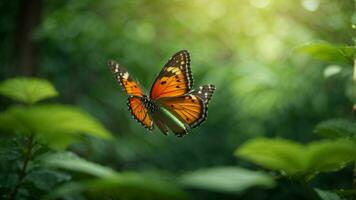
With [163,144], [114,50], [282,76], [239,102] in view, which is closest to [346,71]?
[282,76]

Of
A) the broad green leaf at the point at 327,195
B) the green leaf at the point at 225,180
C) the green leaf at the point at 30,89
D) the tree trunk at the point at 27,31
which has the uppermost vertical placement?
the tree trunk at the point at 27,31

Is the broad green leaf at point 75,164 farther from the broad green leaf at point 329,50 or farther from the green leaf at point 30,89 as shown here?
the broad green leaf at point 329,50

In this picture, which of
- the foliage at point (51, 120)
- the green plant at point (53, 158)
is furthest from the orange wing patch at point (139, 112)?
the foliage at point (51, 120)

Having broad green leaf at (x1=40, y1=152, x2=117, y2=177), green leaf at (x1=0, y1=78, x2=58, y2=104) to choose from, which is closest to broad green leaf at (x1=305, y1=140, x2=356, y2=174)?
broad green leaf at (x1=40, y1=152, x2=117, y2=177)

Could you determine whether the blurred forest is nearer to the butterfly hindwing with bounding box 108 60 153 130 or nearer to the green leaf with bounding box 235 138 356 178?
the butterfly hindwing with bounding box 108 60 153 130

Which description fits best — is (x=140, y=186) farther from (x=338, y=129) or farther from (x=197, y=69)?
(x=197, y=69)

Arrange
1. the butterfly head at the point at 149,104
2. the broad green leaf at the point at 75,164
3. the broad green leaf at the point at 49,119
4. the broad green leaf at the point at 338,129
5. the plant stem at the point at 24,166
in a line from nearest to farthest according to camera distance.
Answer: the broad green leaf at the point at 49,119 < the broad green leaf at the point at 75,164 < the plant stem at the point at 24,166 < the broad green leaf at the point at 338,129 < the butterfly head at the point at 149,104
